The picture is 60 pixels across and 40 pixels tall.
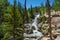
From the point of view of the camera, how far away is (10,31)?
89.6 ft

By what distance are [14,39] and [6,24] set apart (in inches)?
106

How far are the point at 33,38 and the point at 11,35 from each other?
1884 centimetres

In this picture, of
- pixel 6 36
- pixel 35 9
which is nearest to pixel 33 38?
pixel 6 36

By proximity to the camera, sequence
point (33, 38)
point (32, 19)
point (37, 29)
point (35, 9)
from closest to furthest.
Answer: point (33, 38)
point (37, 29)
point (32, 19)
point (35, 9)

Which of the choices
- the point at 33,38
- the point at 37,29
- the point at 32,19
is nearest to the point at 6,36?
the point at 33,38

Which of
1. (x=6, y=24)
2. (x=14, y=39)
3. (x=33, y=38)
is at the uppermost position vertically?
(x=6, y=24)

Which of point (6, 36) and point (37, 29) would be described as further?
point (37, 29)

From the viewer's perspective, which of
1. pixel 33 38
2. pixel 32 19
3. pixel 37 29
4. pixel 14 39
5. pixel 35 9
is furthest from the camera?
pixel 35 9

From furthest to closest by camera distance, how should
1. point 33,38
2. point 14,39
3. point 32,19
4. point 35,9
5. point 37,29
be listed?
point 35,9
point 32,19
point 37,29
point 33,38
point 14,39

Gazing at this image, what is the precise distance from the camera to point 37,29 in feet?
183

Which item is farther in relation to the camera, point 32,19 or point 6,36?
point 32,19

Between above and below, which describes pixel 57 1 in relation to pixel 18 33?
above

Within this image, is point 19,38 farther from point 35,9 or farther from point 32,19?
point 35,9

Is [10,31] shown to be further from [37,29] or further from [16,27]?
[37,29]
